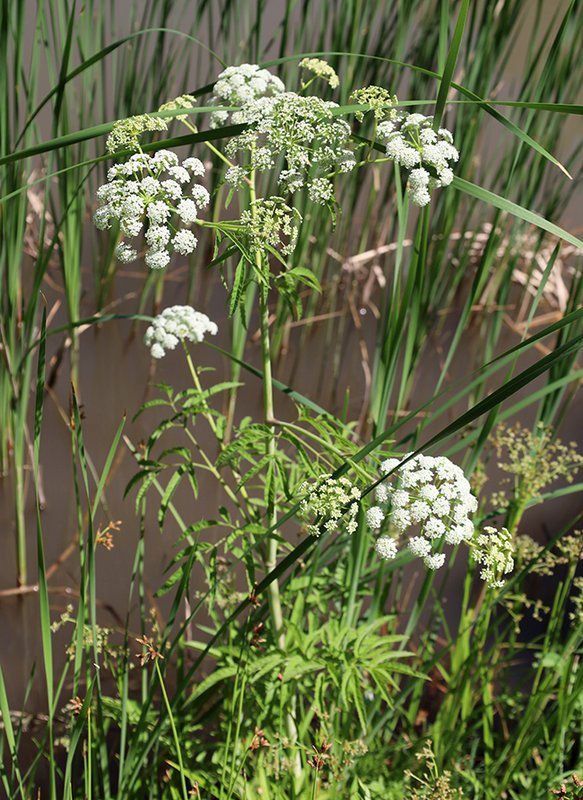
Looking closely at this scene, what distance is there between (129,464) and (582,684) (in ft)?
4.60

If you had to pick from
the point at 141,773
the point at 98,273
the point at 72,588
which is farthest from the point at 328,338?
the point at 141,773

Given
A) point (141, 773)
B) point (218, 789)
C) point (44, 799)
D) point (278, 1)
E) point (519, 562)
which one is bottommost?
point (44, 799)

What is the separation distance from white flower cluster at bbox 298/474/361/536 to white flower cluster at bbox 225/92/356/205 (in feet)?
1.29

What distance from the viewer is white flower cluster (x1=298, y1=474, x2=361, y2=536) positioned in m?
1.07

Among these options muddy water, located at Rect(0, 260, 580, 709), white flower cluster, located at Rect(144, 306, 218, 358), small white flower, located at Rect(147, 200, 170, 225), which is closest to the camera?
small white flower, located at Rect(147, 200, 170, 225)

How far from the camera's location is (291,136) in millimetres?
1120

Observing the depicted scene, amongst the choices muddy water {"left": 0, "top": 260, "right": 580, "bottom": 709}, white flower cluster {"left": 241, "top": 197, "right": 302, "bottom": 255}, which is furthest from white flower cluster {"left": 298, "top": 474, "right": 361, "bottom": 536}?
muddy water {"left": 0, "top": 260, "right": 580, "bottom": 709}

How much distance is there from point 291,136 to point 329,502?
49cm

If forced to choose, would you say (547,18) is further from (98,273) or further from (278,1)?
(98,273)

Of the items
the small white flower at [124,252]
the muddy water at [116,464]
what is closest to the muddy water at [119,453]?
the muddy water at [116,464]

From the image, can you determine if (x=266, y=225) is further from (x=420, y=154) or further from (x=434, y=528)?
(x=434, y=528)

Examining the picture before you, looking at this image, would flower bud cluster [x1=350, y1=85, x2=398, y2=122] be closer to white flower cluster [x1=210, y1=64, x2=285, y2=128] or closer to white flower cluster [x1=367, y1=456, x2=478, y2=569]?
white flower cluster [x1=210, y1=64, x2=285, y2=128]

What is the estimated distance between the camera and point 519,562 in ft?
5.44

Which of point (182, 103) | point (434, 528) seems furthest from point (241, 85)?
point (434, 528)
